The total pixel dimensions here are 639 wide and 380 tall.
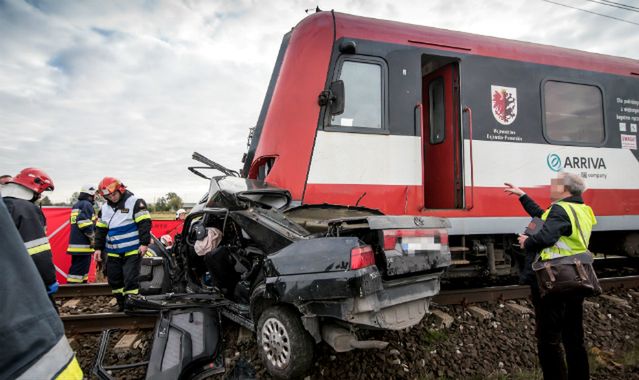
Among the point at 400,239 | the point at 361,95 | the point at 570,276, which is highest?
the point at 361,95

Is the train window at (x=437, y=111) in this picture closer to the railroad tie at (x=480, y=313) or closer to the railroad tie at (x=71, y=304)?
the railroad tie at (x=480, y=313)

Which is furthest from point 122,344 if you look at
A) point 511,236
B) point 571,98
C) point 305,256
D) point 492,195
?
point 571,98

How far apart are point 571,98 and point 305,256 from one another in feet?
16.3

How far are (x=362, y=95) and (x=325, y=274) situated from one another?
103 inches

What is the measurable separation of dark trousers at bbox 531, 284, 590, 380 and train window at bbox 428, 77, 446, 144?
2830 millimetres

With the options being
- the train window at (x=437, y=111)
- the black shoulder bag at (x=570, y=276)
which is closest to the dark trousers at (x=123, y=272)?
the train window at (x=437, y=111)

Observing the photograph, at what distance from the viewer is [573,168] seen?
518cm

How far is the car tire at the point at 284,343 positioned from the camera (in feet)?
8.68

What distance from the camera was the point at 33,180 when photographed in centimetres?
347

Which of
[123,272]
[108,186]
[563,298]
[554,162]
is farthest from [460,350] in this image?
[108,186]

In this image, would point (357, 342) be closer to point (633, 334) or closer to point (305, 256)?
point (305, 256)

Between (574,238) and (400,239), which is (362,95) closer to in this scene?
(400,239)

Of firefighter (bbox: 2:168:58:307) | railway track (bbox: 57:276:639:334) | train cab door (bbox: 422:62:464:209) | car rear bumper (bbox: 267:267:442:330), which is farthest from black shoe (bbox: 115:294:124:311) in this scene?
train cab door (bbox: 422:62:464:209)

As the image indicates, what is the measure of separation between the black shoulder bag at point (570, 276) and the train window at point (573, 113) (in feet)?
9.73
